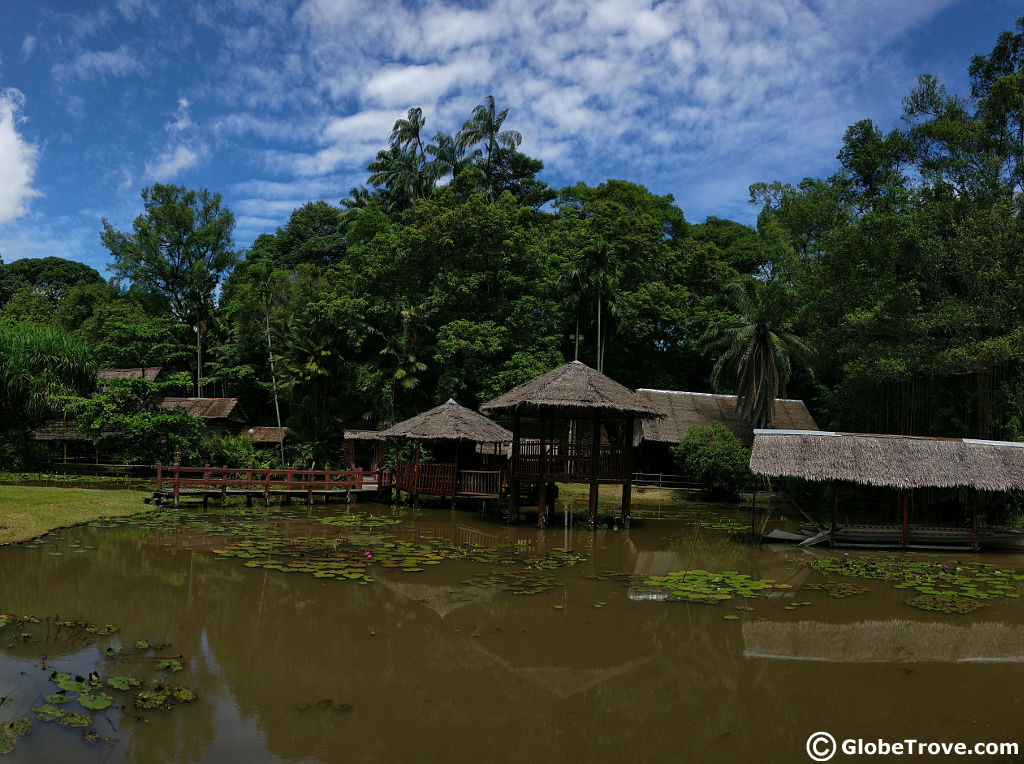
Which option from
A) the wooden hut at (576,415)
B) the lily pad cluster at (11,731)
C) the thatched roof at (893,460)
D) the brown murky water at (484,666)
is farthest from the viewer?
→ the wooden hut at (576,415)

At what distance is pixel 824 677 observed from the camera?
6633 millimetres

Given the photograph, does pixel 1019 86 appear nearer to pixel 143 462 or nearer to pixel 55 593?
pixel 55 593

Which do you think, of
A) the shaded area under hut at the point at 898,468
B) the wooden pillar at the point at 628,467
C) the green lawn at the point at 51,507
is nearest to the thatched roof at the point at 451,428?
the wooden pillar at the point at 628,467

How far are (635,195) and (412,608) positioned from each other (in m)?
31.1

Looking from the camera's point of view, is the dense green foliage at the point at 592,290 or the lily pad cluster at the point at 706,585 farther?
the dense green foliage at the point at 592,290

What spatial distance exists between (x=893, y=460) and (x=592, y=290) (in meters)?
18.0

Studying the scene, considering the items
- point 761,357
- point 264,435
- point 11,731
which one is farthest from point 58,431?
point 761,357

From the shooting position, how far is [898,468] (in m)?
13.8

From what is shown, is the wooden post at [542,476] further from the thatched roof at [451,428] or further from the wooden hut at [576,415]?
the thatched roof at [451,428]

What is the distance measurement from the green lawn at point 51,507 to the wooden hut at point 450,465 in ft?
23.1

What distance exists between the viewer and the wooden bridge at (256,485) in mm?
17547

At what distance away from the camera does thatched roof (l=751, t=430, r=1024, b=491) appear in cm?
1361

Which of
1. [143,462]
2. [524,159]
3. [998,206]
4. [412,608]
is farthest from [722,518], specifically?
[524,159]

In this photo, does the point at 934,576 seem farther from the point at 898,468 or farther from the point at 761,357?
the point at 761,357
